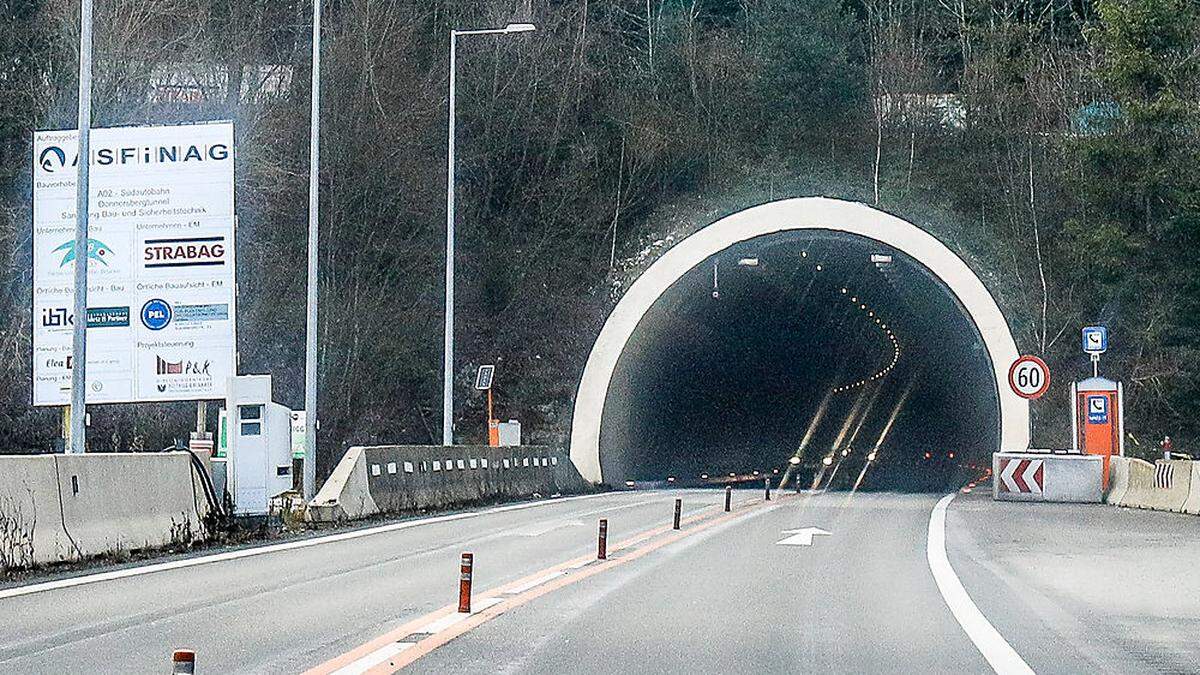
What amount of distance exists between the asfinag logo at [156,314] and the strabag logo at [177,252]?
65 cm

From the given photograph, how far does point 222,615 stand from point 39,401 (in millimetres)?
19284

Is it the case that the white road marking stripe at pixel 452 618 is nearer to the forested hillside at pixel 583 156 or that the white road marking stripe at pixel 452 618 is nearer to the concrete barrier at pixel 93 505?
the concrete barrier at pixel 93 505

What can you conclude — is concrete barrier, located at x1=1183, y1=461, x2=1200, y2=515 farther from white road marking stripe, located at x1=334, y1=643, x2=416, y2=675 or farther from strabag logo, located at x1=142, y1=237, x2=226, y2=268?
white road marking stripe, located at x1=334, y1=643, x2=416, y2=675

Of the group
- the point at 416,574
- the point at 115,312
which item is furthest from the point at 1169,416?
the point at 416,574

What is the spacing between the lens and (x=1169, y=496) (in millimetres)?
31016

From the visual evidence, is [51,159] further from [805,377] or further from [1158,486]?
[805,377]

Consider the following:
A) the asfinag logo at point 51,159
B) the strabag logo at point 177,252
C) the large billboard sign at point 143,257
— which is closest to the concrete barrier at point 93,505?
the large billboard sign at point 143,257

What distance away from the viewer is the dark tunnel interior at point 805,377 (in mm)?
47906

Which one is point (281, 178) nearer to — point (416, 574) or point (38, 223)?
point (38, 223)

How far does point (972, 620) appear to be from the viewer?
1346cm

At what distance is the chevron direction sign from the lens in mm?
35506

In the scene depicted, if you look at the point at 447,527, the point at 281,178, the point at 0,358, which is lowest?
the point at 447,527

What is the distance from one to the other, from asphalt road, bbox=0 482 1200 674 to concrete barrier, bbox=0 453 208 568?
1134 mm

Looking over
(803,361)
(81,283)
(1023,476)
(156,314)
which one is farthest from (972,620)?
(803,361)
